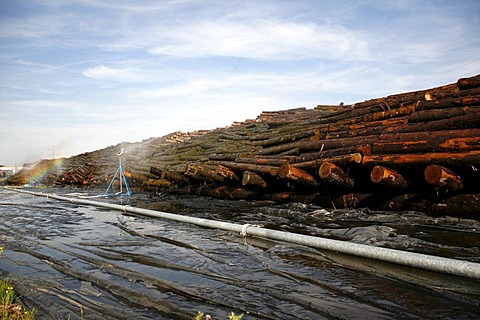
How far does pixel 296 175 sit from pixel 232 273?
5087 millimetres

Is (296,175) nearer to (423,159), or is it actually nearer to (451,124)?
(423,159)

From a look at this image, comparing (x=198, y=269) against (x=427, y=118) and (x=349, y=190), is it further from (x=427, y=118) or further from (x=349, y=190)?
(x=427, y=118)

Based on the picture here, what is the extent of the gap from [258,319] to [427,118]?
7.24 m

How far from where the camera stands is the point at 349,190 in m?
8.24

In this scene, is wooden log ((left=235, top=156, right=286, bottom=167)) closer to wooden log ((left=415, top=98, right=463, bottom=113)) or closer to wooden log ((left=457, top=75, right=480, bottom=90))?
wooden log ((left=415, top=98, right=463, bottom=113))

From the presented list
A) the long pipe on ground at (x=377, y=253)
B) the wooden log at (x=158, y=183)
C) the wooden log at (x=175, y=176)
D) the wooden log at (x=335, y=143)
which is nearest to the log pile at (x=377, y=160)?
the wooden log at (x=335, y=143)

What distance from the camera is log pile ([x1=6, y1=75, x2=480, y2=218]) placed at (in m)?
6.59

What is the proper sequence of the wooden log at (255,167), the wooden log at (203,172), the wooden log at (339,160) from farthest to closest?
the wooden log at (203,172) → the wooden log at (255,167) → the wooden log at (339,160)

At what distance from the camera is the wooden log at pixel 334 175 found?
7801mm

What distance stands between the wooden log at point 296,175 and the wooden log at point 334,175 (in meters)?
0.69

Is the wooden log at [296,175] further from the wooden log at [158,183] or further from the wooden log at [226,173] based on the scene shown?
the wooden log at [158,183]

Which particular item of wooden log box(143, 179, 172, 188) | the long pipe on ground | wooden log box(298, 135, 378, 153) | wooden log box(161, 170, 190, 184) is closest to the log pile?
wooden log box(298, 135, 378, 153)

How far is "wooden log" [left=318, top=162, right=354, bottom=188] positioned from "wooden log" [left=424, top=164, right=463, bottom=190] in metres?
1.87

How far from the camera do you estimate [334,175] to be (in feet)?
25.7
